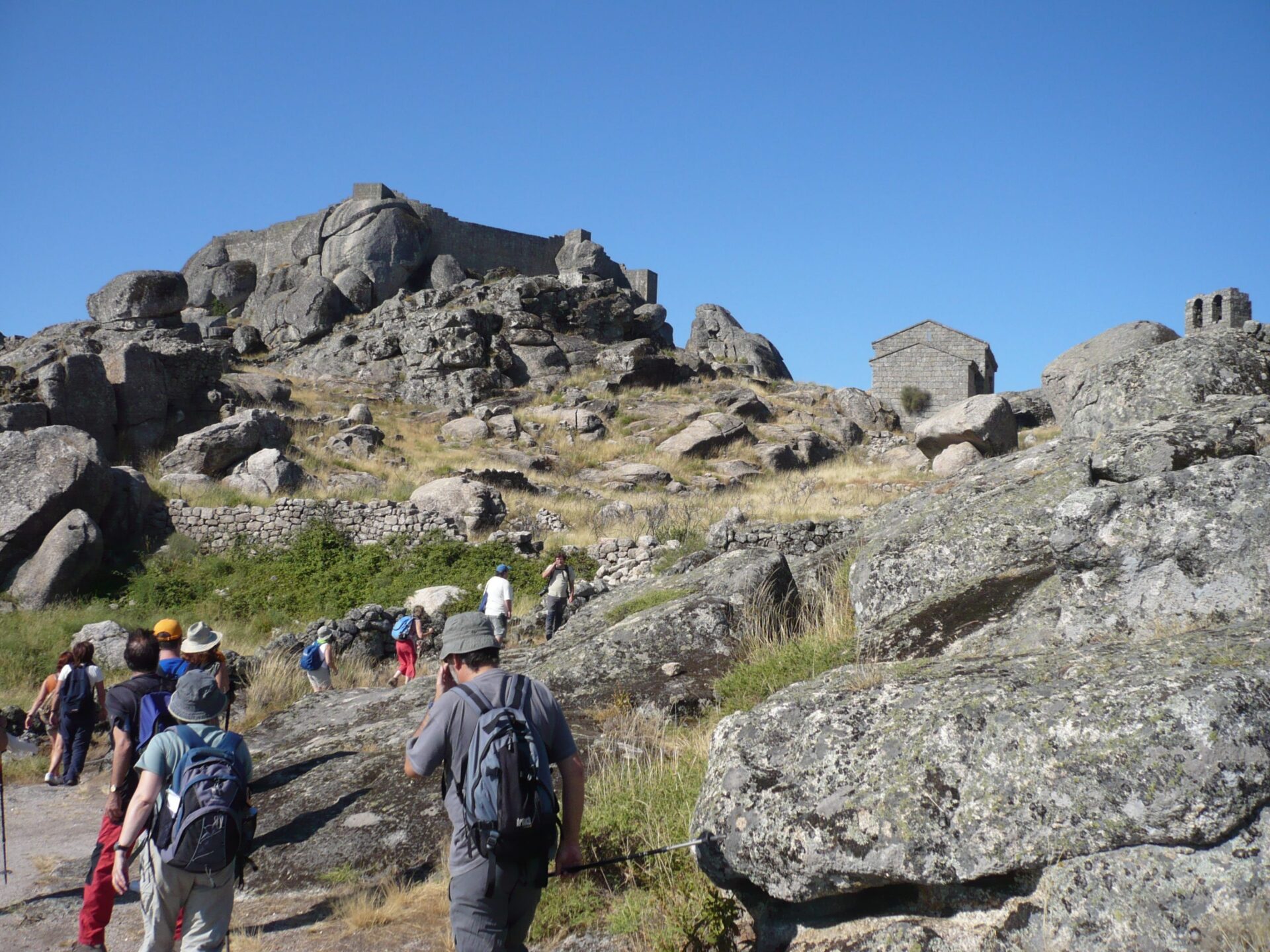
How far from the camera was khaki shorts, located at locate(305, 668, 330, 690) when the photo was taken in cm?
1131

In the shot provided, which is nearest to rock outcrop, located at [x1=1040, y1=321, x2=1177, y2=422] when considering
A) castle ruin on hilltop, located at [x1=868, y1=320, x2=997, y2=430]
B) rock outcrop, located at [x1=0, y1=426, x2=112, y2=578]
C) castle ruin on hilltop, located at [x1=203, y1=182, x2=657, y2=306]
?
castle ruin on hilltop, located at [x1=868, y1=320, x2=997, y2=430]

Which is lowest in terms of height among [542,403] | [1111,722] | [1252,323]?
[1111,722]

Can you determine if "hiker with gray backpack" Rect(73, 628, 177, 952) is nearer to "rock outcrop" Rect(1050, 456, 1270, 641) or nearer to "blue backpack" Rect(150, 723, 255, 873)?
"blue backpack" Rect(150, 723, 255, 873)

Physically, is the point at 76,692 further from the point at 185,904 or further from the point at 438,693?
the point at 438,693

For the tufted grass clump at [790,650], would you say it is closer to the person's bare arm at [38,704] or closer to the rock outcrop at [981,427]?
the person's bare arm at [38,704]

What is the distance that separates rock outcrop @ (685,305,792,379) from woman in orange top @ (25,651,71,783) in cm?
3522

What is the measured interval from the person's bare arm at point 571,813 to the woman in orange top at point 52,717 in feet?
23.4

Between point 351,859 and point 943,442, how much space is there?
848 inches

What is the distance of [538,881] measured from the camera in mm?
3309

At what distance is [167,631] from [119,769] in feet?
3.92

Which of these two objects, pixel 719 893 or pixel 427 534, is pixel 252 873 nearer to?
pixel 719 893

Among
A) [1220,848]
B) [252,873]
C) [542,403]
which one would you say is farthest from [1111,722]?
[542,403]

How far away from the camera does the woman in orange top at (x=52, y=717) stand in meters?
8.73

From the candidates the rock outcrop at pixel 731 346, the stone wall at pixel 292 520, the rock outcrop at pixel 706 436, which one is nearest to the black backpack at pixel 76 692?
the stone wall at pixel 292 520
